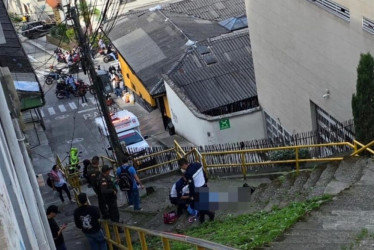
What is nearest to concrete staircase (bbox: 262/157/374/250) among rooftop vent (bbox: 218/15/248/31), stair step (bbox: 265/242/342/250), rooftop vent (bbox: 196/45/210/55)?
stair step (bbox: 265/242/342/250)

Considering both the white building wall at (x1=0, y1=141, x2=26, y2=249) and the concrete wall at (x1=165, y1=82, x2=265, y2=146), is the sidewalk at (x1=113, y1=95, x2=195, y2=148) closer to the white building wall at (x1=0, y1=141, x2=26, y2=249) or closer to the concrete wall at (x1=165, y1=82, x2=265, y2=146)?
the concrete wall at (x1=165, y1=82, x2=265, y2=146)

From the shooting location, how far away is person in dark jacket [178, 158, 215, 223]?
12.5 meters

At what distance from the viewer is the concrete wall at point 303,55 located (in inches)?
704

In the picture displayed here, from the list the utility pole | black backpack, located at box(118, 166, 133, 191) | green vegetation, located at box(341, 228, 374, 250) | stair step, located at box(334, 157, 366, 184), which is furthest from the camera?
the utility pole

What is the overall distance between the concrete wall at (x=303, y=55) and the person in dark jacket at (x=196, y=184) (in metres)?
6.57

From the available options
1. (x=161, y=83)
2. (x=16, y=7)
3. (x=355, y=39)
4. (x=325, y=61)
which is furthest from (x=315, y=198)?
(x=16, y=7)

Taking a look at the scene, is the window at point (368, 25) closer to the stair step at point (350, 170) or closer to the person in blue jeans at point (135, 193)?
the stair step at point (350, 170)

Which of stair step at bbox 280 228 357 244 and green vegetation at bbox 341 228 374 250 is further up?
stair step at bbox 280 228 357 244

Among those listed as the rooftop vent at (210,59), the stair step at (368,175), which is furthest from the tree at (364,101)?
the rooftop vent at (210,59)

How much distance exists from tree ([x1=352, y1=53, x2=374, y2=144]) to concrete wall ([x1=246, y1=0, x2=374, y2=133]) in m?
1.37

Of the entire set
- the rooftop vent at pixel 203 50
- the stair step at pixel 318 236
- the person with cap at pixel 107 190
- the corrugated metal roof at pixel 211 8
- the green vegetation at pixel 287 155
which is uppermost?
the corrugated metal roof at pixel 211 8

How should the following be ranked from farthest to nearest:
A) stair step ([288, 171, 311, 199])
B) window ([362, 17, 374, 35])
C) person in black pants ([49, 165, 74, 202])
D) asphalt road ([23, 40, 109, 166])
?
asphalt road ([23, 40, 109, 166]), person in black pants ([49, 165, 74, 202]), window ([362, 17, 374, 35]), stair step ([288, 171, 311, 199])

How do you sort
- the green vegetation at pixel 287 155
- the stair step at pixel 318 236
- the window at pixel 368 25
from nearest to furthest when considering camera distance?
the stair step at pixel 318 236 → the window at pixel 368 25 → the green vegetation at pixel 287 155

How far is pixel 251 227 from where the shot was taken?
1128 cm
